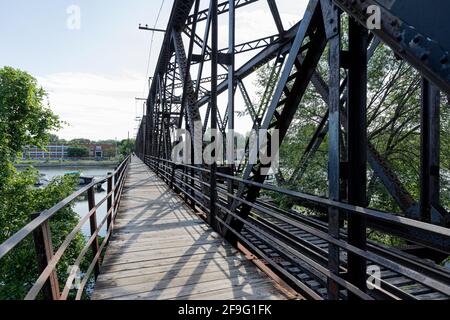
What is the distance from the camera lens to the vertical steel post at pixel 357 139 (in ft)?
7.01

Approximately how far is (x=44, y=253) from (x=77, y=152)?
119 meters

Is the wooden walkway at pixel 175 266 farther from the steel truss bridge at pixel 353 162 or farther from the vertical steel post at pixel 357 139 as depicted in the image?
the vertical steel post at pixel 357 139

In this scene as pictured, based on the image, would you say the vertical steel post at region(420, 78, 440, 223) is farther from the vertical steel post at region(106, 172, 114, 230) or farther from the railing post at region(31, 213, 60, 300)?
the vertical steel post at region(106, 172, 114, 230)

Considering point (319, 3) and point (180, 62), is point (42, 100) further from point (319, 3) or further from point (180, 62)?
point (319, 3)

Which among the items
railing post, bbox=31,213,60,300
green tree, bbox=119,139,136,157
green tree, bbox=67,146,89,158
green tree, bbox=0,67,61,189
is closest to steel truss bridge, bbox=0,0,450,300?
railing post, bbox=31,213,60,300

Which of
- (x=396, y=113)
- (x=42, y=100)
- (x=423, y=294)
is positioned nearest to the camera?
(x=423, y=294)

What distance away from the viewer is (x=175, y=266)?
11.6ft

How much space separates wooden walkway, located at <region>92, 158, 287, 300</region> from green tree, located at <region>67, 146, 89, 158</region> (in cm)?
11460

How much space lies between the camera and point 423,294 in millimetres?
3340

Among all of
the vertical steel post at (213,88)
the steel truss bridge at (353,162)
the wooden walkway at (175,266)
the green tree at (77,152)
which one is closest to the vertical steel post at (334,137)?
the steel truss bridge at (353,162)

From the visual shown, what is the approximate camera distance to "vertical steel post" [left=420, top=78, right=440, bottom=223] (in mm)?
3985

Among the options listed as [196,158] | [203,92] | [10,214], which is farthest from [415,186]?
[10,214]
